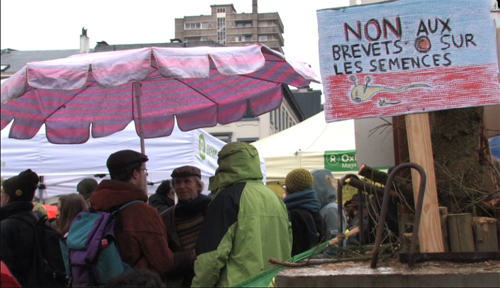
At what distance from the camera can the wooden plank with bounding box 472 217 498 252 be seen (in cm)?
245

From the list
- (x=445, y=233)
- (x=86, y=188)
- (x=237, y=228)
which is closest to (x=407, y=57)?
(x=445, y=233)

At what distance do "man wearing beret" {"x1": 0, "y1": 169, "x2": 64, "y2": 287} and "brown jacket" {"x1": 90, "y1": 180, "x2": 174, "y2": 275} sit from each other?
4.73 ft

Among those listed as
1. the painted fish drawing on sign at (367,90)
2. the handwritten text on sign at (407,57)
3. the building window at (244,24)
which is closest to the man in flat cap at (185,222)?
the handwritten text on sign at (407,57)

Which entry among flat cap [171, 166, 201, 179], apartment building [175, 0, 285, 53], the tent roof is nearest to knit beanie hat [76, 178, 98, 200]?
flat cap [171, 166, 201, 179]

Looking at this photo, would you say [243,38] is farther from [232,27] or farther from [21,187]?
[21,187]

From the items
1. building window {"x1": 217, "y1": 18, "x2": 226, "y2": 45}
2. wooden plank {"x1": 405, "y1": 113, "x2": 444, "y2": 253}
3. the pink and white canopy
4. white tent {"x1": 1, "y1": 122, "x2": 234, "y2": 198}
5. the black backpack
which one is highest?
building window {"x1": 217, "y1": 18, "x2": 226, "y2": 45}

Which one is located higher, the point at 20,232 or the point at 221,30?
the point at 221,30

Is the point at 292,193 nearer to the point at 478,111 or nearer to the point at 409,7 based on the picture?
the point at 478,111

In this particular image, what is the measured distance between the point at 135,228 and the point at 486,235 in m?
1.86

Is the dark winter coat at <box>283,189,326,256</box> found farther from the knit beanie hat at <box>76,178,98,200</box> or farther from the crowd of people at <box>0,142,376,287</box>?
the knit beanie hat at <box>76,178,98,200</box>

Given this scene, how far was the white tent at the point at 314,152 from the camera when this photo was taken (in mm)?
9859

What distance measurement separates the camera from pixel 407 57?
2.61 meters

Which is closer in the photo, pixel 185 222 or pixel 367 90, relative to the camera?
pixel 367 90

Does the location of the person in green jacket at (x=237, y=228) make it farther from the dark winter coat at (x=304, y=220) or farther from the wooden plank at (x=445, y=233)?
the wooden plank at (x=445, y=233)
